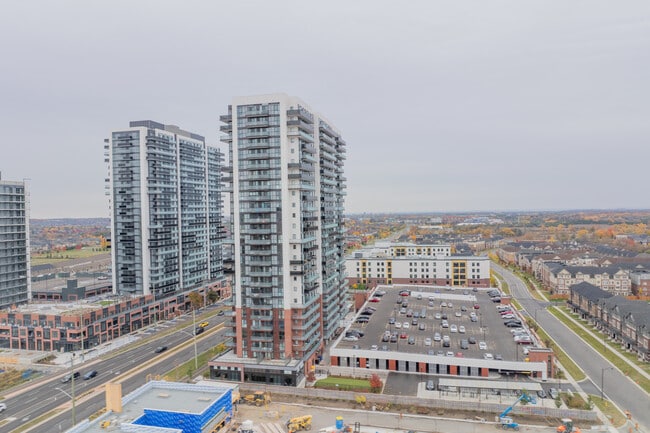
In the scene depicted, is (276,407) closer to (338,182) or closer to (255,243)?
(255,243)

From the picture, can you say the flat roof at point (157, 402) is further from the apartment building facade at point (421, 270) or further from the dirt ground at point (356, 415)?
the apartment building facade at point (421, 270)

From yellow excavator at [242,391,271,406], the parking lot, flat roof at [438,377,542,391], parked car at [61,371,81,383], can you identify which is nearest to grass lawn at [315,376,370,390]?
the parking lot

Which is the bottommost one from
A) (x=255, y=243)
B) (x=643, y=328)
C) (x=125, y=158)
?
(x=643, y=328)

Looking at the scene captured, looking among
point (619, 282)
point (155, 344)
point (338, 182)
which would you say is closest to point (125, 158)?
point (155, 344)

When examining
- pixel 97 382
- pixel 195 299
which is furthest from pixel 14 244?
pixel 97 382

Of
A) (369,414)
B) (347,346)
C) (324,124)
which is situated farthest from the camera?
(324,124)

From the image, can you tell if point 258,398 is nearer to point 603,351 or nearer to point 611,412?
point 611,412

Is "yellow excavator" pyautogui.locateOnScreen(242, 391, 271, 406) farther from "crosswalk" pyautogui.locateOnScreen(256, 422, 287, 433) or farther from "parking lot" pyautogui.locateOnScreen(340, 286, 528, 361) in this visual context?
"parking lot" pyautogui.locateOnScreen(340, 286, 528, 361)
